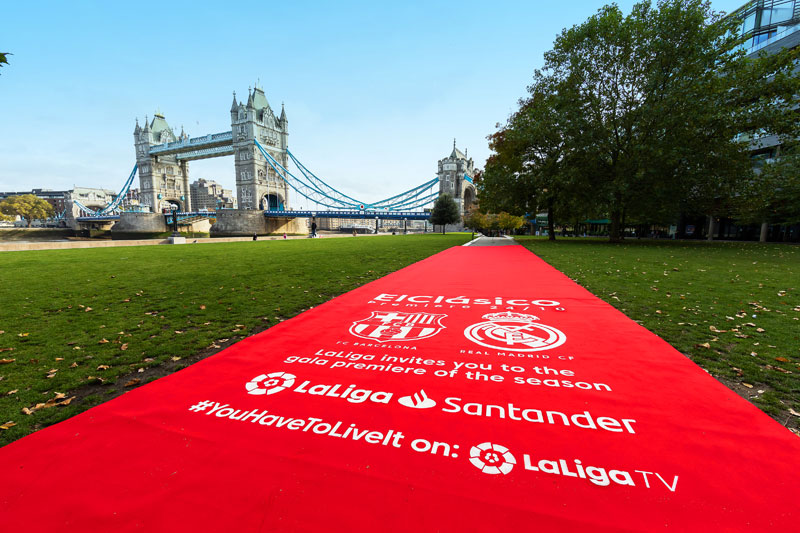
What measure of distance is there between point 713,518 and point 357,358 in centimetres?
269

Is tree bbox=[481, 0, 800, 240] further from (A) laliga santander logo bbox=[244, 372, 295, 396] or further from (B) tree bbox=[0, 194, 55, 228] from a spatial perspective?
(B) tree bbox=[0, 194, 55, 228]

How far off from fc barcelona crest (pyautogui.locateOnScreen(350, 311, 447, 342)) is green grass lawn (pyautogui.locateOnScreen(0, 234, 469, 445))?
1.39 m

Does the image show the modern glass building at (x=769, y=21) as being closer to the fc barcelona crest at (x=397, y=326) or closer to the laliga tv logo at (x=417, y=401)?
the fc barcelona crest at (x=397, y=326)

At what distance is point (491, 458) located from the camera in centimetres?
202

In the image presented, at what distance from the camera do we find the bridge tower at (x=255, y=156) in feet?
261

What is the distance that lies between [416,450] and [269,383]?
1.51 m

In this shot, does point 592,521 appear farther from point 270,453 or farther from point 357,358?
point 357,358

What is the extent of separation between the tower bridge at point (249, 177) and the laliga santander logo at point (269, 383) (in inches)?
2585

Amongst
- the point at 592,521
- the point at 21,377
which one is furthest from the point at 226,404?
the point at 592,521

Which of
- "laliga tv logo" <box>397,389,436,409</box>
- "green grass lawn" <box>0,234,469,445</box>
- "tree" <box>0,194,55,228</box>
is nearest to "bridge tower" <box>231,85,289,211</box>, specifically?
"tree" <box>0,194,55,228</box>

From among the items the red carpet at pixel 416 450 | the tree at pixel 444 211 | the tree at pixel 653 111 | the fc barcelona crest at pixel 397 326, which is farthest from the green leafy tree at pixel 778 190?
the tree at pixel 444 211

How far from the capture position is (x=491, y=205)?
29.6 meters

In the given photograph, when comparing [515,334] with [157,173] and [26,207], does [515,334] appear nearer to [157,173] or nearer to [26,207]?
[157,173]

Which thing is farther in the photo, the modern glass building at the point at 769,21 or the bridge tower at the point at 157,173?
the bridge tower at the point at 157,173
